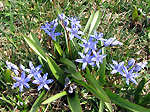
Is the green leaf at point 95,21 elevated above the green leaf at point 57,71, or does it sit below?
above

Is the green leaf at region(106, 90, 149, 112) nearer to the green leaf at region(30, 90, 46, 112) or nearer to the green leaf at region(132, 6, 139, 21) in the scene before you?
the green leaf at region(30, 90, 46, 112)

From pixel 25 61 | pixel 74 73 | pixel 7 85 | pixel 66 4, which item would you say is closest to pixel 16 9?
pixel 66 4

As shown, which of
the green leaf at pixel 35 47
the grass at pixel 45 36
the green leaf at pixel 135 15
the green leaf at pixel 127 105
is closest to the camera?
the green leaf at pixel 127 105

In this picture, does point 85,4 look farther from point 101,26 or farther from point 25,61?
point 25,61

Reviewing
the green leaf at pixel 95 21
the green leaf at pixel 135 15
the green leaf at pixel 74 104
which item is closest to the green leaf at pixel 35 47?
the green leaf at pixel 74 104

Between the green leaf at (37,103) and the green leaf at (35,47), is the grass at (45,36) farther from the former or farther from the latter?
the green leaf at (35,47)

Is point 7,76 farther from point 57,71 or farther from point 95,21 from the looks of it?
point 95,21

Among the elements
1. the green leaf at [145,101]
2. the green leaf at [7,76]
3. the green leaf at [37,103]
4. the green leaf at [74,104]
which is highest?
the green leaf at [7,76]

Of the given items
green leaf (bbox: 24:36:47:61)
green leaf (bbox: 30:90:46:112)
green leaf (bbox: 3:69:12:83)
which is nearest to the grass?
green leaf (bbox: 3:69:12:83)

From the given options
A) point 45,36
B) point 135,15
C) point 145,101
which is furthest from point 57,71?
point 135,15
